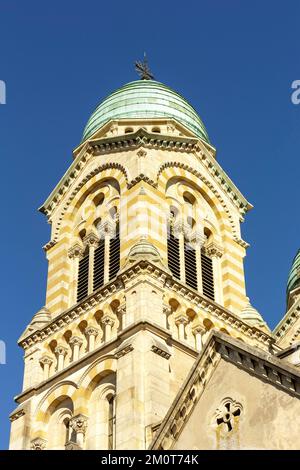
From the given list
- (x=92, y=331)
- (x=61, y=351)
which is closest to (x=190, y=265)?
(x=92, y=331)

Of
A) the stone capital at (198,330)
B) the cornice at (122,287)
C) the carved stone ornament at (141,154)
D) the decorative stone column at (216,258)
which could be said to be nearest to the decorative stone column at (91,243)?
the cornice at (122,287)

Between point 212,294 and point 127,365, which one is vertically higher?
point 212,294

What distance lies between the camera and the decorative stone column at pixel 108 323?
33906 millimetres

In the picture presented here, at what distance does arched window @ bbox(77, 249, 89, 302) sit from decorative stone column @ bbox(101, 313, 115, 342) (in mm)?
2747

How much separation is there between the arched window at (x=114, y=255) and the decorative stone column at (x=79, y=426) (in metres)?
5.78

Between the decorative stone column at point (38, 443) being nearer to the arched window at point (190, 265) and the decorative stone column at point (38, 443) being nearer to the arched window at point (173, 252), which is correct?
the arched window at point (173, 252)

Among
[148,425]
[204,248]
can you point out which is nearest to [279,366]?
[148,425]

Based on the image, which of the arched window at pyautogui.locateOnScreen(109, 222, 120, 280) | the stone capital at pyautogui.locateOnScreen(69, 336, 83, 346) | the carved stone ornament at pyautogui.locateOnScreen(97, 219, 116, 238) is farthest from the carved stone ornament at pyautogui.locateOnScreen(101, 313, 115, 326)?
the carved stone ornament at pyautogui.locateOnScreen(97, 219, 116, 238)

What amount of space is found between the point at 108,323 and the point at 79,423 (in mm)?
3604

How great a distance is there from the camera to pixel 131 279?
3384 cm
